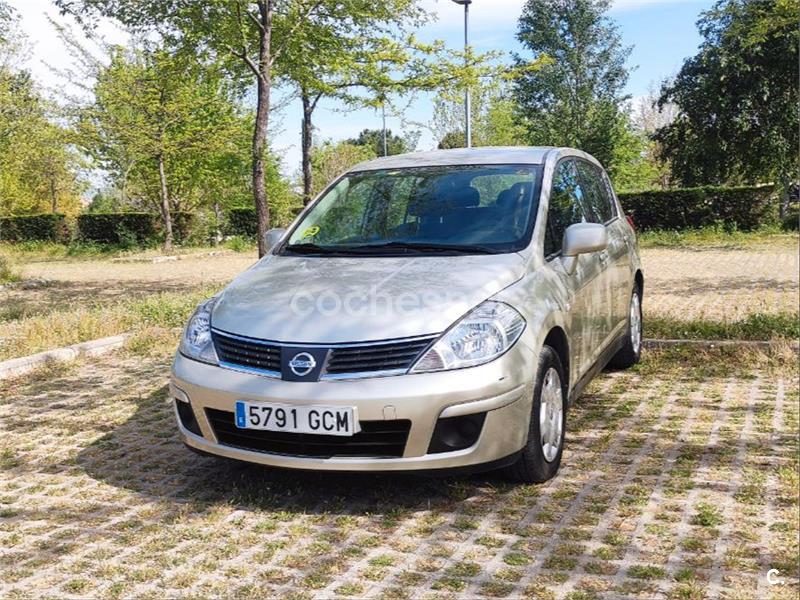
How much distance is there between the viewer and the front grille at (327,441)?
3756 mm

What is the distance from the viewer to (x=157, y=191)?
30734 millimetres

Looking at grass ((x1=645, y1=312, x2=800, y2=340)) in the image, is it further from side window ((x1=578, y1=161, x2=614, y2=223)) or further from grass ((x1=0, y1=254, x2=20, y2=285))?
grass ((x1=0, y1=254, x2=20, y2=285))

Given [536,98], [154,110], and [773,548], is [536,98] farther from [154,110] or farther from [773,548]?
[773,548]

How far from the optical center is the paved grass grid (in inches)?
126

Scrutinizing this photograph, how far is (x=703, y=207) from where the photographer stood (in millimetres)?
26109

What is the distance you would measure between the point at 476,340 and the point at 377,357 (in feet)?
1.54

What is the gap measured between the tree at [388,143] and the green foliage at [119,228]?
22.5 metres

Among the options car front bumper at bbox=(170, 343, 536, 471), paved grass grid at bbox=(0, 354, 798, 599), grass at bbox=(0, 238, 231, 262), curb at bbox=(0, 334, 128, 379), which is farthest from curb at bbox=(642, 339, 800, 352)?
grass at bbox=(0, 238, 231, 262)

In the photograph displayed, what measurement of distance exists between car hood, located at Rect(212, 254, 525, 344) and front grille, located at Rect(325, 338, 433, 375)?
1.7 inches

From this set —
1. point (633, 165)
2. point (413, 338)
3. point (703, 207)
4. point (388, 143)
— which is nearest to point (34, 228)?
point (703, 207)

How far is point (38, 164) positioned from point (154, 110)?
15.1 metres

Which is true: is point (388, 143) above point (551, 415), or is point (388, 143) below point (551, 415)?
above

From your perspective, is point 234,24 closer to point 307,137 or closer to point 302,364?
point 307,137

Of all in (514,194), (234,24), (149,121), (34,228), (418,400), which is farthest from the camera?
(34,228)
